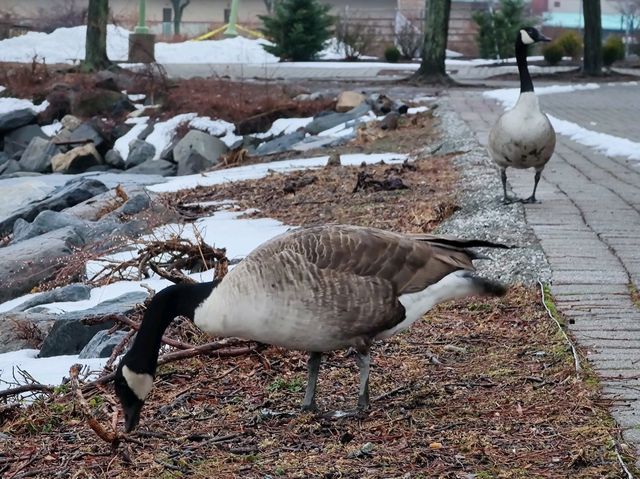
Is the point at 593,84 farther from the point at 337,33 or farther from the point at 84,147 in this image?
the point at 337,33

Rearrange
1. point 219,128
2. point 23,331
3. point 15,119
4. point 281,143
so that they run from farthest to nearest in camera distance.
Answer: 1. point 15,119
2. point 219,128
3. point 281,143
4. point 23,331

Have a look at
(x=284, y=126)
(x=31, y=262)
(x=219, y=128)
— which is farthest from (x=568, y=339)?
(x=219, y=128)

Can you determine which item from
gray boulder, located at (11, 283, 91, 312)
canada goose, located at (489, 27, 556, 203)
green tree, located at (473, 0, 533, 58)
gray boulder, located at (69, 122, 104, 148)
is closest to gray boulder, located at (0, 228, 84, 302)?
gray boulder, located at (11, 283, 91, 312)

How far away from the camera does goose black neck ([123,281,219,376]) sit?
13.0ft

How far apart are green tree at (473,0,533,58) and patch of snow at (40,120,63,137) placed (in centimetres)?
2074

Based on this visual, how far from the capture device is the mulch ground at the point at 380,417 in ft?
12.5

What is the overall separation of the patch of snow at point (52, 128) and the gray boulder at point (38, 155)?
201cm

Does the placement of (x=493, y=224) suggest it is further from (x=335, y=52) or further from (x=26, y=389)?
(x=335, y=52)

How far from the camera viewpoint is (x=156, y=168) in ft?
57.1

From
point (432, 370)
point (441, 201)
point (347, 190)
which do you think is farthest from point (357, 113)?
point (432, 370)

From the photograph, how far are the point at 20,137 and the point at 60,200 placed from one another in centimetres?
1018

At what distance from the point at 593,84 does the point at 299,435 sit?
80.4 ft

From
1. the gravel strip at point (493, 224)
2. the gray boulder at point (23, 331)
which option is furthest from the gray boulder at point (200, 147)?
the gray boulder at point (23, 331)

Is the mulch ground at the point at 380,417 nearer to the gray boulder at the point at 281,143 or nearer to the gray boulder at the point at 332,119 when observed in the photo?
the gray boulder at the point at 281,143
